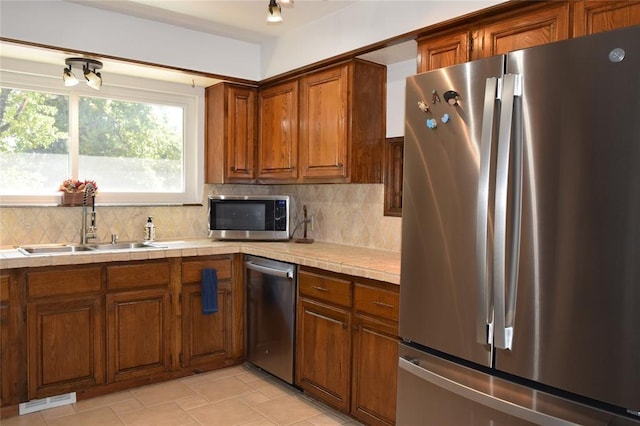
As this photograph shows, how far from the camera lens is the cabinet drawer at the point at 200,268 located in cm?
342

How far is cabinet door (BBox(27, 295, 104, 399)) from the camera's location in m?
2.85

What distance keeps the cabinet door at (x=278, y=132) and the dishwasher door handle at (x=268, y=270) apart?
2.37ft

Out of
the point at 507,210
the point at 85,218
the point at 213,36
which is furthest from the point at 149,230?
the point at 507,210

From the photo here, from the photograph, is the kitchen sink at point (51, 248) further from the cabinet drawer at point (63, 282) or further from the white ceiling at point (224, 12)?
the white ceiling at point (224, 12)

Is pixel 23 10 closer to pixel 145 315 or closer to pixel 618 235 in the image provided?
pixel 145 315

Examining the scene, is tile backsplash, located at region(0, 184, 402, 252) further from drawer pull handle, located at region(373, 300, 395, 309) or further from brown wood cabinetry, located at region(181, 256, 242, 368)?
drawer pull handle, located at region(373, 300, 395, 309)

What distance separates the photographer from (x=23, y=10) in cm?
292

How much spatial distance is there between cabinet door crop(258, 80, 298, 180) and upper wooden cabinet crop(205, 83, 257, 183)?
8 cm

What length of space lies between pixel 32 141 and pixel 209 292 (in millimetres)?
1656

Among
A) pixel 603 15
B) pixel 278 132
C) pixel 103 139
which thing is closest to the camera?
pixel 603 15

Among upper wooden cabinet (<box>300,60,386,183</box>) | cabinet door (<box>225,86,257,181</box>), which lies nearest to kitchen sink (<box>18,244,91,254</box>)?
cabinet door (<box>225,86,257,181</box>)

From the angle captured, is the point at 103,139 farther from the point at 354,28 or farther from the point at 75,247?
the point at 354,28

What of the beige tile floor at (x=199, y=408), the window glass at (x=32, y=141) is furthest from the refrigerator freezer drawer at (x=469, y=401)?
the window glass at (x=32, y=141)

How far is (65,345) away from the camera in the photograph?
2.95 m
